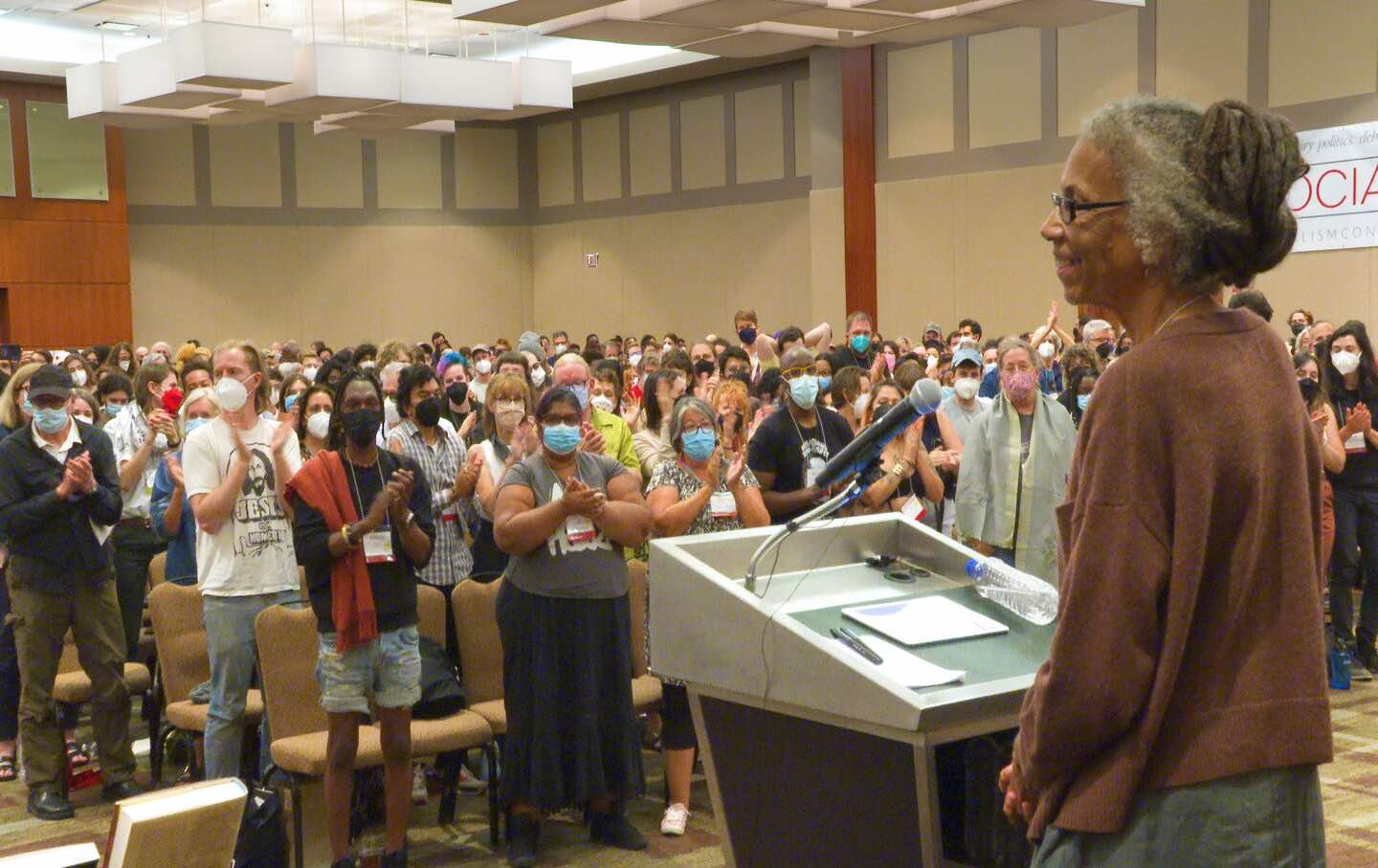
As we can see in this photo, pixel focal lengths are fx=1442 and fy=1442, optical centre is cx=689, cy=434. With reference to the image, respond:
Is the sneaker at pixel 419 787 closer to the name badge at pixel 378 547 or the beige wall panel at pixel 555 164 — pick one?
the name badge at pixel 378 547

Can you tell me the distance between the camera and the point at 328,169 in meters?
21.9

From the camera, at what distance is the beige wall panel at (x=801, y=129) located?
754 inches

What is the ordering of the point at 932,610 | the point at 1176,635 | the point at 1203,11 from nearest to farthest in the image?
the point at 1176,635 → the point at 932,610 → the point at 1203,11

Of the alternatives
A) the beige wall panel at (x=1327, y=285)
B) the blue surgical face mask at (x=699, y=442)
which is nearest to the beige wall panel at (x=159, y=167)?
the beige wall panel at (x=1327, y=285)

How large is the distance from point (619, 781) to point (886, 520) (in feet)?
6.52

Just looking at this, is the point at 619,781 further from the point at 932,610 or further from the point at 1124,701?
the point at 1124,701

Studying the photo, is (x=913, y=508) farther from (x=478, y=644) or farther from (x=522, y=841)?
(x=522, y=841)

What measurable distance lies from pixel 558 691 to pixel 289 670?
90 cm

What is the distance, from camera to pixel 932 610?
2.72 meters

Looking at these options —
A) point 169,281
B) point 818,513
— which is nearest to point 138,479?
point 818,513

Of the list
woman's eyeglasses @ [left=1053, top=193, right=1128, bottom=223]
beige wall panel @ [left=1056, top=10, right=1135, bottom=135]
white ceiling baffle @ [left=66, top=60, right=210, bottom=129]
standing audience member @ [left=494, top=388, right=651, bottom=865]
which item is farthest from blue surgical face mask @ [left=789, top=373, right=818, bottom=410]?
white ceiling baffle @ [left=66, top=60, right=210, bottom=129]

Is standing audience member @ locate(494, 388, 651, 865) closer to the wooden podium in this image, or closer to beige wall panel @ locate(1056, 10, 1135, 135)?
the wooden podium

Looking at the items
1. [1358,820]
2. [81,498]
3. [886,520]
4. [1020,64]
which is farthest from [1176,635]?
[1020,64]

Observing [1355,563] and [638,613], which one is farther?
[1355,563]
